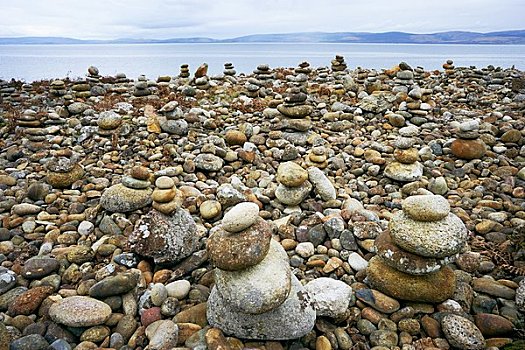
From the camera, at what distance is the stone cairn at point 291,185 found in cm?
581

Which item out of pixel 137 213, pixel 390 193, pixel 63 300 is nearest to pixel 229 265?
pixel 63 300

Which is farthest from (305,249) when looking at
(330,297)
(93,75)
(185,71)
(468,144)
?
(185,71)

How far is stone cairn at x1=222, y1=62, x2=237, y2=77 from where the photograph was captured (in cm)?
1533

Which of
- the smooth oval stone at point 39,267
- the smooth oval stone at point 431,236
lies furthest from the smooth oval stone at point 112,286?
the smooth oval stone at point 431,236

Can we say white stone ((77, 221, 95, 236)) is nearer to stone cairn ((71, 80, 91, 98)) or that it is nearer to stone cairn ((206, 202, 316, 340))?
stone cairn ((206, 202, 316, 340))

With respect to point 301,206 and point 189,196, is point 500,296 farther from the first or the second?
point 189,196

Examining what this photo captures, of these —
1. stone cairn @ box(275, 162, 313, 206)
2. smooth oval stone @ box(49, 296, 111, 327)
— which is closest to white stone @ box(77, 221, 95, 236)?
smooth oval stone @ box(49, 296, 111, 327)

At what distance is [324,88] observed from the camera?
39.4 feet

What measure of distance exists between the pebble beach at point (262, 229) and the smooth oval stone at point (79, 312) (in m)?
0.01

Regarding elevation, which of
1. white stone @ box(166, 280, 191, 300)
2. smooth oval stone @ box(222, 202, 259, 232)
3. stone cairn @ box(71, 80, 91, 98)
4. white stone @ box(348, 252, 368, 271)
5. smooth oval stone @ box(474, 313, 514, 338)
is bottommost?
smooth oval stone @ box(474, 313, 514, 338)

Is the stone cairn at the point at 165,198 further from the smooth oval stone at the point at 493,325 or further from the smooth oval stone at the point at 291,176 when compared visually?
the smooth oval stone at the point at 493,325

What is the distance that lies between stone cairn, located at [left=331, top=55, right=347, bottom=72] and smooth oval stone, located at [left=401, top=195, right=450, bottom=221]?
1263 centimetres

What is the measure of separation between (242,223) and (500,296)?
9.88 feet

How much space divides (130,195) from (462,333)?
4473 millimetres
